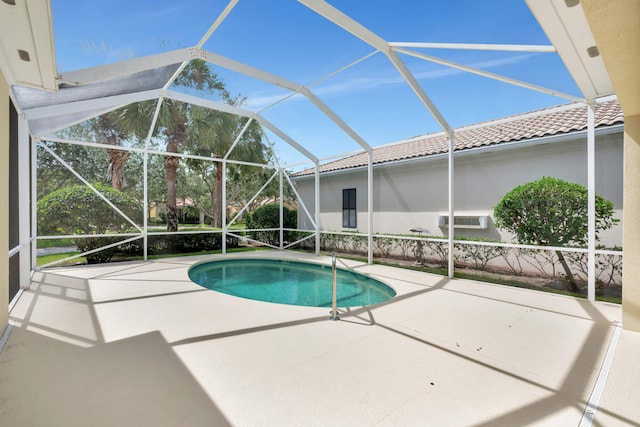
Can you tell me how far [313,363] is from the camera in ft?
9.42

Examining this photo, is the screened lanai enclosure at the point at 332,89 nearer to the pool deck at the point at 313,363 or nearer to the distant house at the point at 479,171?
the distant house at the point at 479,171

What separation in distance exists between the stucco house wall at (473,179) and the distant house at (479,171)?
0.01 meters

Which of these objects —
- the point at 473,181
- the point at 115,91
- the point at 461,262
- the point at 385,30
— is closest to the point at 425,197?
the point at 473,181

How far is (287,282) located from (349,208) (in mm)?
4484

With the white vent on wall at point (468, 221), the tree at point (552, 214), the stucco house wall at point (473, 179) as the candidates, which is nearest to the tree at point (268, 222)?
the stucco house wall at point (473, 179)

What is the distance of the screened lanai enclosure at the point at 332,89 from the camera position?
434 centimetres

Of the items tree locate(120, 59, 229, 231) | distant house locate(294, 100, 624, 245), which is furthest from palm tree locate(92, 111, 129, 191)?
distant house locate(294, 100, 624, 245)

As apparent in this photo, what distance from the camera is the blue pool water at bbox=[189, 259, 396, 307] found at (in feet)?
20.2

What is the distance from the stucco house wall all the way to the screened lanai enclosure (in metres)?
0.09

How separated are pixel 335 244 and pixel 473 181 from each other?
5.20m

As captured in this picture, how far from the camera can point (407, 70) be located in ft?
18.1

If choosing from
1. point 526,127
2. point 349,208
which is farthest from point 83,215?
point 526,127

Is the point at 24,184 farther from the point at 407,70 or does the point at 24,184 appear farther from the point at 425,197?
the point at 425,197

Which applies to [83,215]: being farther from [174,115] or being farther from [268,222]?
[268,222]
